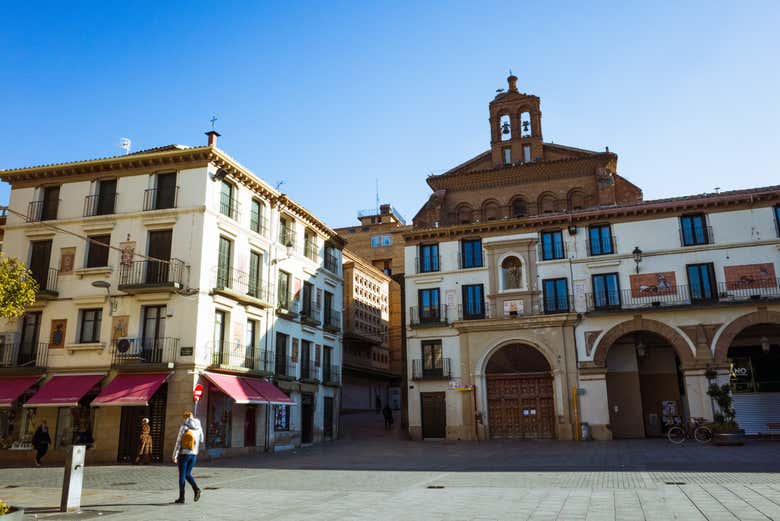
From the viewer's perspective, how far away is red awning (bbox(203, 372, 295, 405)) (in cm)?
2538

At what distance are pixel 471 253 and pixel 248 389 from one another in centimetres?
1643

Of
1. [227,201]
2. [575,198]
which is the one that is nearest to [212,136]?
[227,201]

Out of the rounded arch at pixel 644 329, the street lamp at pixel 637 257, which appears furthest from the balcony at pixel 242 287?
the street lamp at pixel 637 257

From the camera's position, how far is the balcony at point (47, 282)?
2684 cm

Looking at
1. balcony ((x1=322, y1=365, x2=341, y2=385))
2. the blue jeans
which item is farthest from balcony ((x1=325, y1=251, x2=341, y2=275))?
the blue jeans

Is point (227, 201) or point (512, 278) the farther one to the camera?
point (512, 278)

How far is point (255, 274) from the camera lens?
1205 inches

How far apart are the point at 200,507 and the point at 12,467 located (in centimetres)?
1594

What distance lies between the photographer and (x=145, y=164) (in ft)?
91.5

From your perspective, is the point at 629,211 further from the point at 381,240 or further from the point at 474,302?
the point at 381,240

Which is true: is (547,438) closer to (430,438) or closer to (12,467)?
(430,438)

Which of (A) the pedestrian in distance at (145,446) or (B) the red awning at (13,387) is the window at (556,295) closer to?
(A) the pedestrian in distance at (145,446)

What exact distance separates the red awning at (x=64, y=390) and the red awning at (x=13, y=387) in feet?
2.32

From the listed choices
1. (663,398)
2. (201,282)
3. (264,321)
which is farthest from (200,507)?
(663,398)
